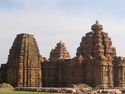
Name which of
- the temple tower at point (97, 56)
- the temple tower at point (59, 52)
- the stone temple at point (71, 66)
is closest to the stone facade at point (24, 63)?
the stone temple at point (71, 66)

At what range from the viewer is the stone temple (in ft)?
174

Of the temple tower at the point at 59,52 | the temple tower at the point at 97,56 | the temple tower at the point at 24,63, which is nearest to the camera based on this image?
the temple tower at the point at 24,63

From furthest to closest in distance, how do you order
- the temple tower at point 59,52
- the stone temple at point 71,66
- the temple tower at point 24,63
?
the temple tower at point 59,52, the stone temple at point 71,66, the temple tower at point 24,63

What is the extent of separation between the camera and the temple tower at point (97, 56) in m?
58.5

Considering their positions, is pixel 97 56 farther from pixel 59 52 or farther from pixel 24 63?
pixel 59 52

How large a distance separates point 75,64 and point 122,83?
9302 millimetres

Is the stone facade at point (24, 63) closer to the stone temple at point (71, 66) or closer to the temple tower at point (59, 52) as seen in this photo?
the stone temple at point (71, 66)

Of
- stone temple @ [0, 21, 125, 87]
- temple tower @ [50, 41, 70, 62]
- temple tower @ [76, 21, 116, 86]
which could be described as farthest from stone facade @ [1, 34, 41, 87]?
temple tower @ [50, 41, 70, 62]

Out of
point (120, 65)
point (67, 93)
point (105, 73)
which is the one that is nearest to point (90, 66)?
point (105, 73)

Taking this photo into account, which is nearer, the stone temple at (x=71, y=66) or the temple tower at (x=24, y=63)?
the temple tower at (x=24, y=63)

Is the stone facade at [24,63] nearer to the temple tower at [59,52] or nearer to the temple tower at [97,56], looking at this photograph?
the temple tower at [97,56]

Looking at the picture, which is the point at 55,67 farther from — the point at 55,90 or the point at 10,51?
the point at 55,90

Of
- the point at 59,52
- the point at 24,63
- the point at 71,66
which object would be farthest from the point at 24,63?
the point at 59,52

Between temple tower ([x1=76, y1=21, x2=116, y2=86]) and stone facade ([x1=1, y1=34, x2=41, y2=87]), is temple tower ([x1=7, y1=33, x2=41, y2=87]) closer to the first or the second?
stone facade ([x1=1, y1=34, x2=41, y2=87])
